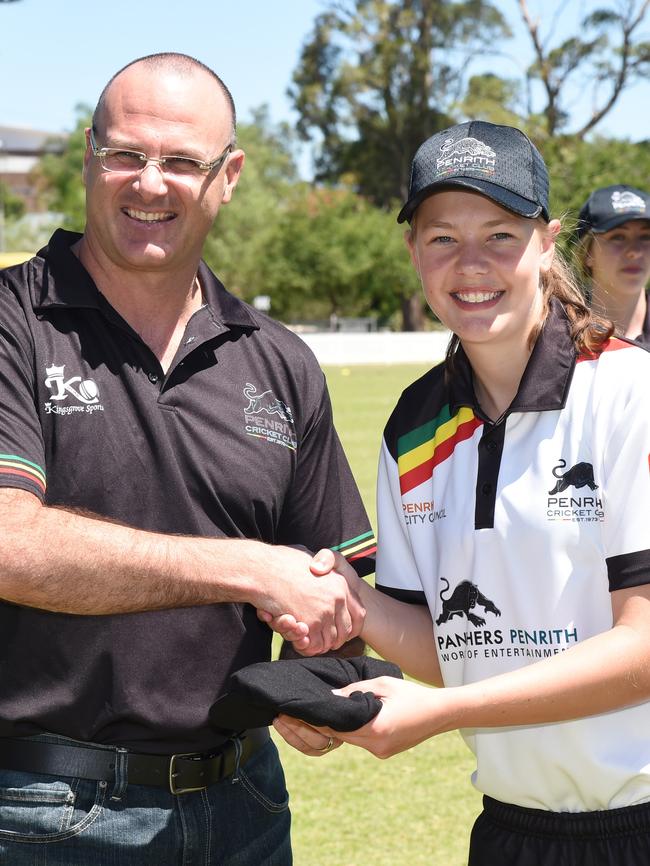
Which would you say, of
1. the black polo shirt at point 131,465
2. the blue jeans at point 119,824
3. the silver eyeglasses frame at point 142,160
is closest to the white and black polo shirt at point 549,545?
the black polo shirt at point 131,465

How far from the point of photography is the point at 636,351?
272cm

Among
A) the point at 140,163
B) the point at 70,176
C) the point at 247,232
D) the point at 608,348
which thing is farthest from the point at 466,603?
the point at 70,176

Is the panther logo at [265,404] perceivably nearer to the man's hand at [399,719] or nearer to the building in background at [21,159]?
the man's hand at [399,719]

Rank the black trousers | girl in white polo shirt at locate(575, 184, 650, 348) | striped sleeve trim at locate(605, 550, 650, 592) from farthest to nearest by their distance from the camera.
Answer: girl in white polo shirt at locate(575, 184, 650, 348), the black trousers, striped sleeve trim at locate(605, 550, 650, 592)

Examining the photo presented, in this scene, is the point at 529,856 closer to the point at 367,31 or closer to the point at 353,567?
the point at 353,567

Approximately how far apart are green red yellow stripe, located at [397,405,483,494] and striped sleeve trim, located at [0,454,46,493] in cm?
92

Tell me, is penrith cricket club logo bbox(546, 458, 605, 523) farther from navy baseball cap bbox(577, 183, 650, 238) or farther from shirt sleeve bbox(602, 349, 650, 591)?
navy baseball cap bbox(577, 183, 650, 238)

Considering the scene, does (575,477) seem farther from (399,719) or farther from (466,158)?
(466,158)

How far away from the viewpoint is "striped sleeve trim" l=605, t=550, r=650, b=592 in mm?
2527

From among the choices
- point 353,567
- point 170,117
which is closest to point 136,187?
point 170,117

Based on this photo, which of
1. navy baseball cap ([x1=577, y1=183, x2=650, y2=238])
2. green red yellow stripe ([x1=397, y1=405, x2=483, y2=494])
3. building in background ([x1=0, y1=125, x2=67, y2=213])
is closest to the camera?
green red yellow stripe ([x1=397, y1=405, x2=483, y2=494])

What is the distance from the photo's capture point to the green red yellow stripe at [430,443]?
2.94 meters

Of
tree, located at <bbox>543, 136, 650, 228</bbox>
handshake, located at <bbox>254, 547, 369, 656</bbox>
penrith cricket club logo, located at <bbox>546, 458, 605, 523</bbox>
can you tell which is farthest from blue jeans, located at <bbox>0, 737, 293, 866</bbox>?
tree, located at <bbox>543, 136, 650, 228</bbox>

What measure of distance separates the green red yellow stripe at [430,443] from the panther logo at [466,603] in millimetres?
294
